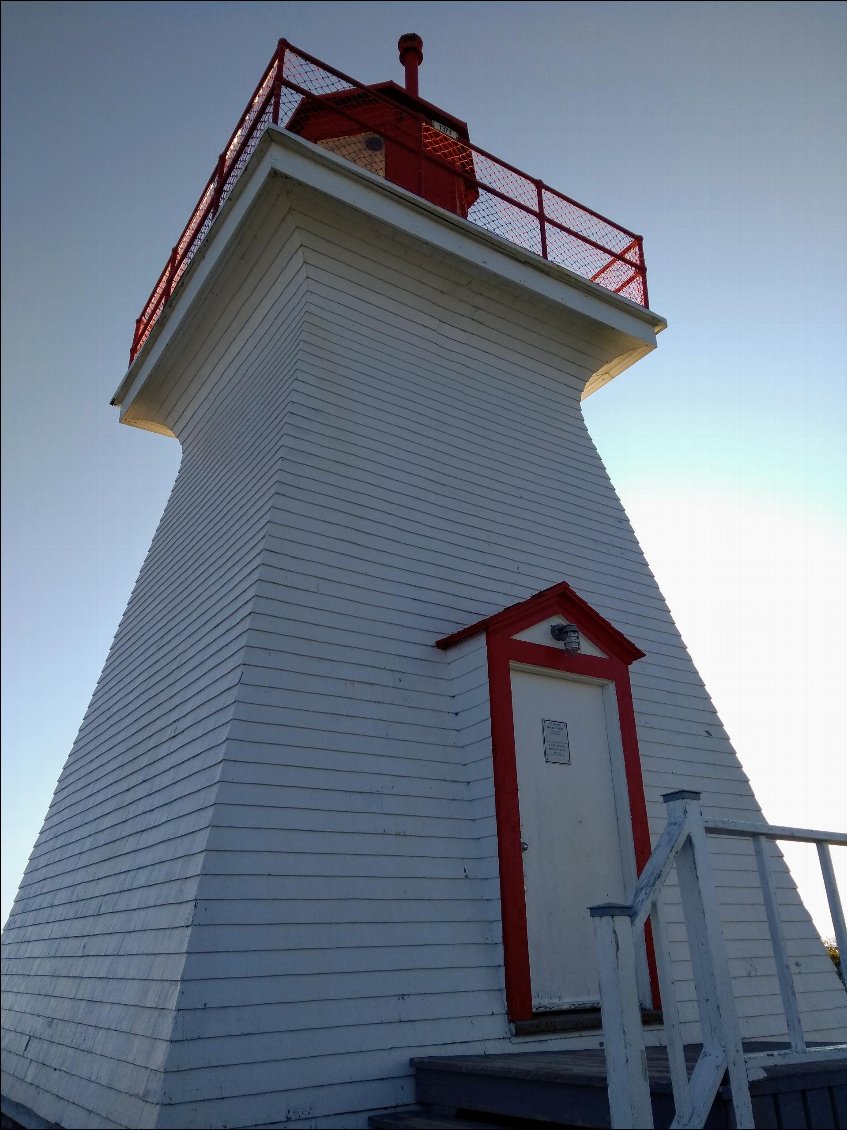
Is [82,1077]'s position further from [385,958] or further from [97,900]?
[385,958]

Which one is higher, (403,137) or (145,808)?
(403,137)

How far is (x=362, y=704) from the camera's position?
5.43 m

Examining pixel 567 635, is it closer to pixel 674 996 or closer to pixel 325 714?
pixel 325 714

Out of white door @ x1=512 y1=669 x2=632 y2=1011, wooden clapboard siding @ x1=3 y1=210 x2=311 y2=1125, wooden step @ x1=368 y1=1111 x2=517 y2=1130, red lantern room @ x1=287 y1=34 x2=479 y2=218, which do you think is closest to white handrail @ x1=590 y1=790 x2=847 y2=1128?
wooden step @ x1=368 y1=1111 x2=517 y2=1130

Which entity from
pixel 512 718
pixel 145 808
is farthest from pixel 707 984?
pixel 145 808

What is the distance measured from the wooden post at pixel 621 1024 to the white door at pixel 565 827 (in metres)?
2.13

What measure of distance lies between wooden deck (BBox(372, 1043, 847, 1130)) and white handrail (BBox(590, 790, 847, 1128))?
0.32 feet

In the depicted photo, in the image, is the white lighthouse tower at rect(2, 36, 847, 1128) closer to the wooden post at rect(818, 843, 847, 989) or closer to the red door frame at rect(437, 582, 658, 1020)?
the red door frame at rect(437, 582, 658, 1020)

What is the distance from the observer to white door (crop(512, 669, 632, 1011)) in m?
5.34

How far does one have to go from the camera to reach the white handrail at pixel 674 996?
3.10 metres

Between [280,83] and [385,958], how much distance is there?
6.22m

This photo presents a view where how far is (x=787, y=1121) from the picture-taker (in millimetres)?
3428

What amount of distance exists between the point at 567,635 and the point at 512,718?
2.48ft

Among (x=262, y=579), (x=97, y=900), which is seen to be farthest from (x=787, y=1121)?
(x=97, y=900)
